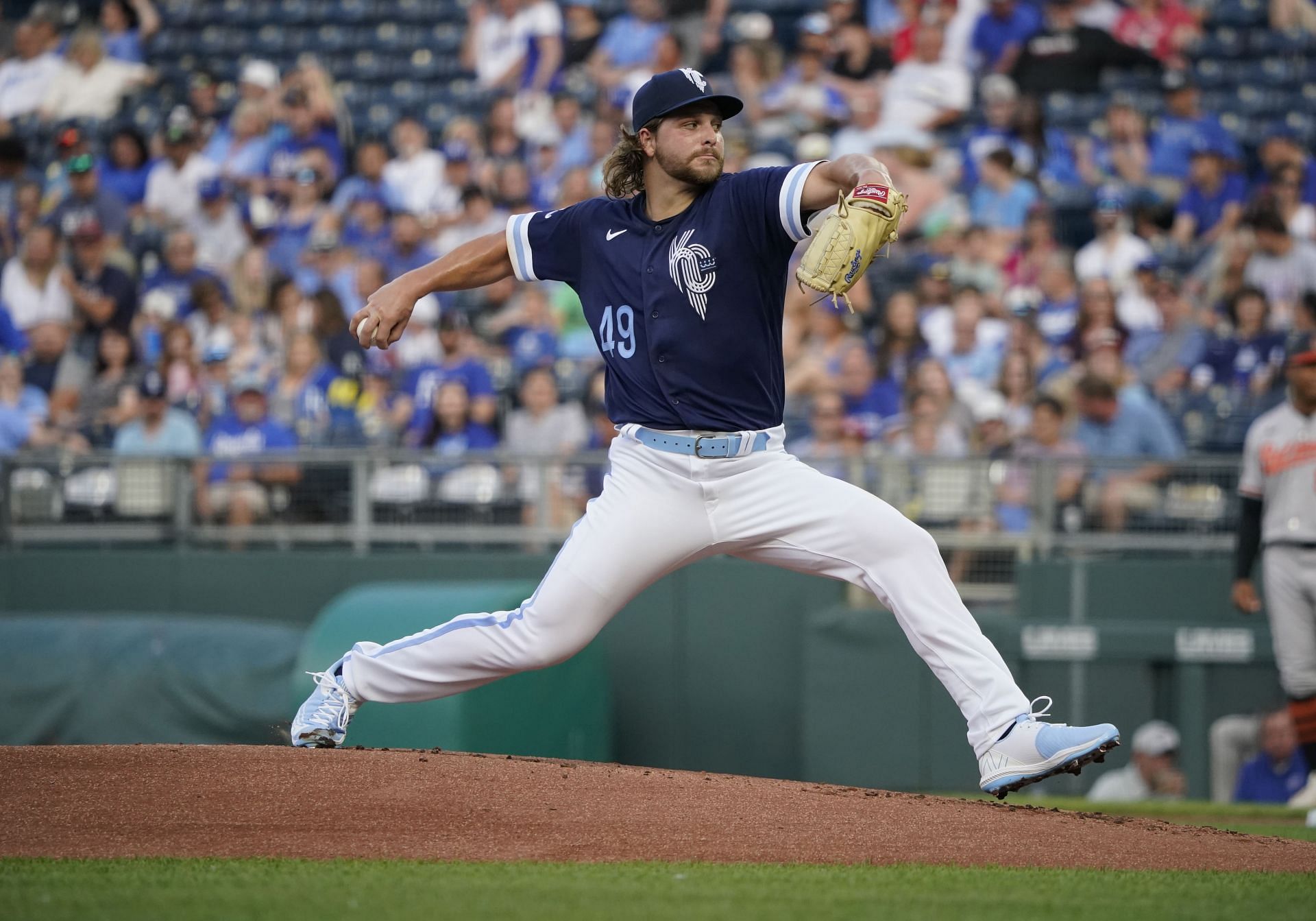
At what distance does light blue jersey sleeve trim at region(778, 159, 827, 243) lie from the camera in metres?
4.29

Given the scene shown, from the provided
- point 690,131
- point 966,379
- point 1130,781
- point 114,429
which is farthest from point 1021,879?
point 114,429

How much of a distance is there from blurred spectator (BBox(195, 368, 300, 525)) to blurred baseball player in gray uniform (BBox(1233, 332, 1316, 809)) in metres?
4.90

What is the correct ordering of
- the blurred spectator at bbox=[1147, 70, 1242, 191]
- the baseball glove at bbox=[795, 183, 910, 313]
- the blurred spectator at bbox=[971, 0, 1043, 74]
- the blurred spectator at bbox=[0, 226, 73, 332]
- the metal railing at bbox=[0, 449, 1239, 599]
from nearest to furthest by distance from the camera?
the baseball glove at bbox=[795, 183, 910, 313] → the metal railing at bbox=[0, 449, 1239, 599] → the blurred spectator at bbox=[1147, 70, 1242, 191] → the blurred spectator at bbox=[0, 226, 73, 332] → the blurred spectator at bbox=[971, 0, 1043, 74]

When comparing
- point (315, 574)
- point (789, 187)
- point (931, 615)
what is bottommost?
point (315, 574)

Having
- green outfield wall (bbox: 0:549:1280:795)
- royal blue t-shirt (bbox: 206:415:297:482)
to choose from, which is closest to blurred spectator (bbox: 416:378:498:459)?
green outfield wall (bbox: 0:549:1280:795)

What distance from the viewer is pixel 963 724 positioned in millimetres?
7949

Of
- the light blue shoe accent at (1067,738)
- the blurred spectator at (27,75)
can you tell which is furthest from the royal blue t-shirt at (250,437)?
the blurred spectator at (27,75)

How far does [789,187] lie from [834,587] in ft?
13.8

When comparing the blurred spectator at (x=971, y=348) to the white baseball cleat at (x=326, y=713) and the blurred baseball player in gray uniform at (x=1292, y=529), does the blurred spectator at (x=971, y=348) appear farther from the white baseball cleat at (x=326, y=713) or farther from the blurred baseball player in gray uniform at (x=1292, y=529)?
the white baseball cleat at (x=326, y=713)

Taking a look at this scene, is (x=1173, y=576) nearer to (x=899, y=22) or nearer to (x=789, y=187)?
(x=789, y=187)

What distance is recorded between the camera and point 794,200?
4289mm

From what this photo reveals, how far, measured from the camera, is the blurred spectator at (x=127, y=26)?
14445mm

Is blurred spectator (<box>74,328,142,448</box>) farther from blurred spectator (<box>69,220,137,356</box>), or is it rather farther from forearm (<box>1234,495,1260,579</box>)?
forearm (<box>1234,495,1260,579</box>)

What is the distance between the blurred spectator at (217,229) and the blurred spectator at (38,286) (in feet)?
3.25
